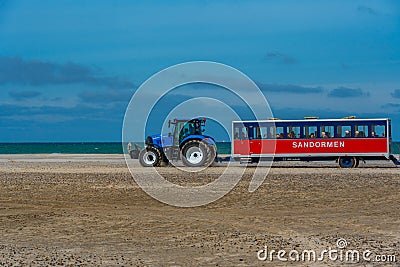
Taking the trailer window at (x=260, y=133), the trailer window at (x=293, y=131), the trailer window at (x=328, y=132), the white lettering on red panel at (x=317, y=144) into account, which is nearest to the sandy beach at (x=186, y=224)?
the white lettering on red panel at (x=317, y=144)

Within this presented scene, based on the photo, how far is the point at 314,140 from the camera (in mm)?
37969

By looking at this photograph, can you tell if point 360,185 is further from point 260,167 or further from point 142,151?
point 142,151

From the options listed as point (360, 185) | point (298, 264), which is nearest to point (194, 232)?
point (298, 264)

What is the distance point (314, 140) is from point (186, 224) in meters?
23.4

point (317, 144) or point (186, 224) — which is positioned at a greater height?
point (317, 144)

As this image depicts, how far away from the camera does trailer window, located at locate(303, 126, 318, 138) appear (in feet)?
125

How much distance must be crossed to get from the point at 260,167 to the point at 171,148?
5.12 metres

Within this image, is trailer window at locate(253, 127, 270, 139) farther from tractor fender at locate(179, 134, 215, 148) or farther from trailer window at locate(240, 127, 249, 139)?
tractor fender at locate(179, 134, 215, 148)

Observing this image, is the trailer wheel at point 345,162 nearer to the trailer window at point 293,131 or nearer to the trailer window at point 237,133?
the trailer window at point 293,131

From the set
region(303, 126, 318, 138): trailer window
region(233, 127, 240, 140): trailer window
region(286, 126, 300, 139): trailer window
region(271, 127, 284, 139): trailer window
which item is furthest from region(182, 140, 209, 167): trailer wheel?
region(303, 126, 318, 138): trailer window

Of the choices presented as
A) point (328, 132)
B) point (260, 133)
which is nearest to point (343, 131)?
point (328, 132)

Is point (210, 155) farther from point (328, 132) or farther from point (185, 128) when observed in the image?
point (328, 132)

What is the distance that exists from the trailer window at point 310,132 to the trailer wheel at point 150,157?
8293 mm

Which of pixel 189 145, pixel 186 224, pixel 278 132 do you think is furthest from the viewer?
pixel 278 132
